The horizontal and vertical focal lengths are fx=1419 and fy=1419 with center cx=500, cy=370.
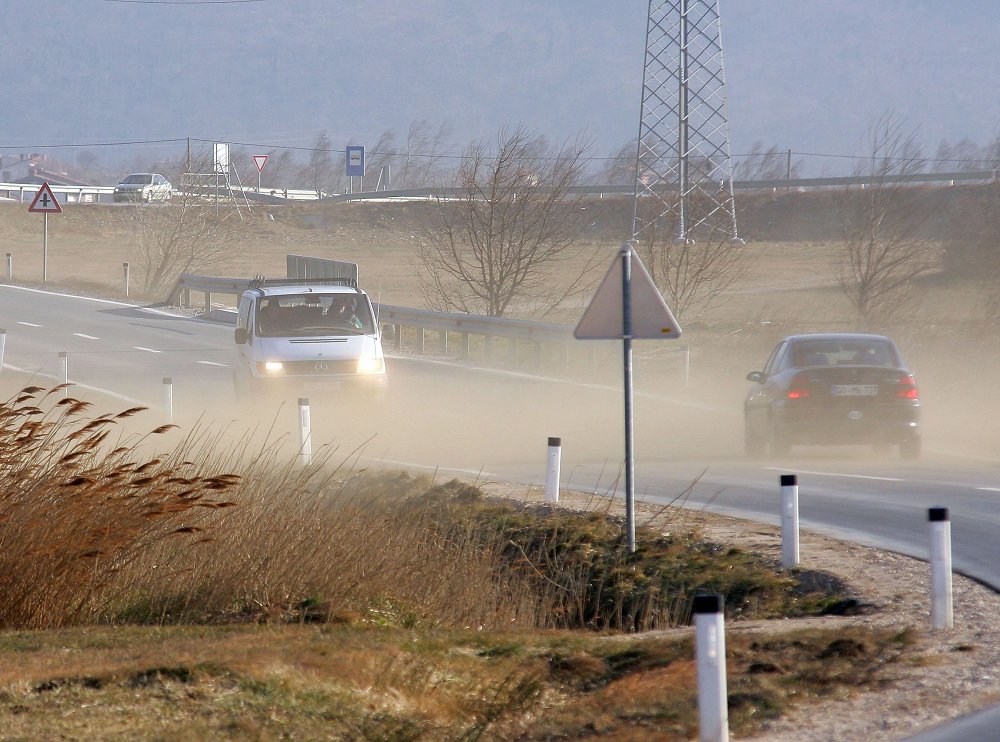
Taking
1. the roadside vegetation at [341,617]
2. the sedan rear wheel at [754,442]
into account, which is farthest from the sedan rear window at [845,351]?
the roadside vegetation at [341,617]

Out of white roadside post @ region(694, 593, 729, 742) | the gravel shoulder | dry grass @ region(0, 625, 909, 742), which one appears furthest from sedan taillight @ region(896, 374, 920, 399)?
white roadside post @ region(694, 593, 729, 742)

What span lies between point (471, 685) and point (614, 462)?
10.6 m

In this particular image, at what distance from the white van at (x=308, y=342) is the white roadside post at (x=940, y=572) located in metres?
12.3

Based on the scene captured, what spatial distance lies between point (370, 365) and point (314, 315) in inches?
41.8

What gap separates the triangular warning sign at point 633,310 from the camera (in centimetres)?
1029

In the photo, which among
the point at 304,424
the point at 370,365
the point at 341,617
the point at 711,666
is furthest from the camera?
the point at 370,365

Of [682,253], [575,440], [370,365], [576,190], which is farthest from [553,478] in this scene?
[576,190]

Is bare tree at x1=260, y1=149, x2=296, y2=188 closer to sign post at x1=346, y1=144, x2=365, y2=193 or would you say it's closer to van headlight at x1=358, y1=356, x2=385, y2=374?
sign post at x1=346, y1=144, x2=365, y2=193

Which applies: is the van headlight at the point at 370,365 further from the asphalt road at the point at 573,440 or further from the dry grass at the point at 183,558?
the dry grass at the point at 183,558

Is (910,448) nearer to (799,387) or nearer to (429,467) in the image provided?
(799,387)

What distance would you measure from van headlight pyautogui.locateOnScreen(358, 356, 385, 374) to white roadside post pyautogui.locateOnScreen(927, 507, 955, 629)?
12.4 meters

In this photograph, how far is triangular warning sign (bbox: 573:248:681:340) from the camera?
33.8ft

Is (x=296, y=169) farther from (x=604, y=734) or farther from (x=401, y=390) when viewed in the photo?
(x=604, y=734)

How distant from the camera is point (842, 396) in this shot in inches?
645
